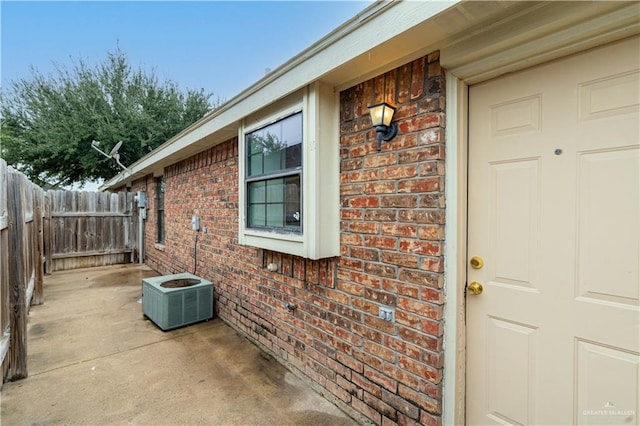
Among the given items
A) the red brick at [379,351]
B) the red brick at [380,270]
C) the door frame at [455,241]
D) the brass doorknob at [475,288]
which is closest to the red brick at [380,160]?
the door frame at [455,241]

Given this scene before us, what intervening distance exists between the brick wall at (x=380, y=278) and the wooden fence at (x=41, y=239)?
7.28 ft

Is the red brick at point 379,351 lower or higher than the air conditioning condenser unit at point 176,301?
higher

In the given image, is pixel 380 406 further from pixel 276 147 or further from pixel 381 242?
pixel 276 147

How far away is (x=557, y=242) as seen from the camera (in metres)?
1.47

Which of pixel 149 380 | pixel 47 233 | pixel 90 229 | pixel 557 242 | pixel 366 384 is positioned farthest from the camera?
pixel 90 229

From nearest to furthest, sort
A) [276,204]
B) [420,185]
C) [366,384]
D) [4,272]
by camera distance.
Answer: [420,185] → [366,384] → [4,272] → [276,204]

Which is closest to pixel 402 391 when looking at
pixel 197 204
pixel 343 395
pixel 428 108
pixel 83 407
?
pixel 343 395

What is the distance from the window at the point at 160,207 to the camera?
23.4 ft

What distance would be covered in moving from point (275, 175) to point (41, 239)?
5.40m

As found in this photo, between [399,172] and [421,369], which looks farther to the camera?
[399,172]

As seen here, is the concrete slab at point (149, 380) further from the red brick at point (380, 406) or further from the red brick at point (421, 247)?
the red brick at point (421, 247)

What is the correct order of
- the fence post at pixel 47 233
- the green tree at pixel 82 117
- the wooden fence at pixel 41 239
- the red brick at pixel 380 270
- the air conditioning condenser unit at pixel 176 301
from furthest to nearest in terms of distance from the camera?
the green tree at pixel 82 117 → the fence post at pixel 47 233 → the air conditioning condenser unit at pixel 176 301 → the wooden fence at pixel 41 239 → the red brick at pixel 380 270

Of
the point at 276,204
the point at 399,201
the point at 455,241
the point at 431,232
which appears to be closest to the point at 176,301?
the point at 276,204

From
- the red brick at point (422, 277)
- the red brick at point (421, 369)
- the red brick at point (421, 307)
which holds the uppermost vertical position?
the red brick at point (422, 277)
